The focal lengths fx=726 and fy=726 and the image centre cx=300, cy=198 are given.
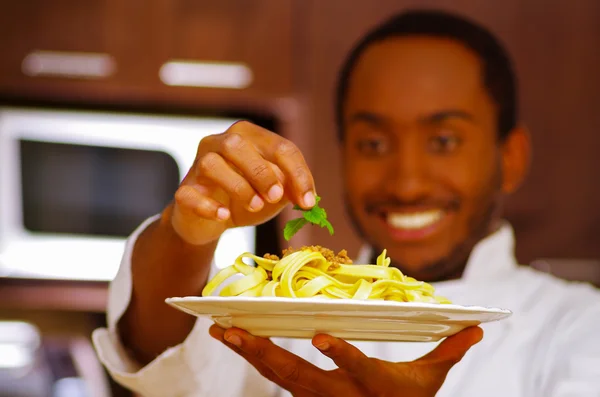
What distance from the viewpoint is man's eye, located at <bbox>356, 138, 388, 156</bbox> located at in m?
1.69

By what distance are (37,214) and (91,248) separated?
0.69ft

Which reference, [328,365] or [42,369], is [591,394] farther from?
[42,369]

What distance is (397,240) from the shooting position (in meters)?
1.68

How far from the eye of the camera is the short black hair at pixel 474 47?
1729 mm

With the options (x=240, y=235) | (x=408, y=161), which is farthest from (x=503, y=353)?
(x=240, y=235)

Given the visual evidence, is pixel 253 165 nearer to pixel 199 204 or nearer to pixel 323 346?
pixel 199 204

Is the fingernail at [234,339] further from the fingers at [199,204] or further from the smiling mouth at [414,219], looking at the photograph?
the smiling mouth at [414,219]

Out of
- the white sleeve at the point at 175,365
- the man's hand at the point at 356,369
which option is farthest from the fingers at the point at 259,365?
the white sleeve at the point at 175,365

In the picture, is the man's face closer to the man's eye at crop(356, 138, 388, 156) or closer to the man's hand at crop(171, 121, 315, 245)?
the man's eye at crop(356, 138, 388, 156)

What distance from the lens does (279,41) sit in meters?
2.29

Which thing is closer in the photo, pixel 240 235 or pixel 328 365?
pixel 328 365

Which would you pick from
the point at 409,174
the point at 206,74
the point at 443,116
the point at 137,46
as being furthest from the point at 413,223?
the point at 137,46

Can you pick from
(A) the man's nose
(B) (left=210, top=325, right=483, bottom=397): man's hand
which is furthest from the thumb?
(A) the man's nose

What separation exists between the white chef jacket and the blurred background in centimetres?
66
